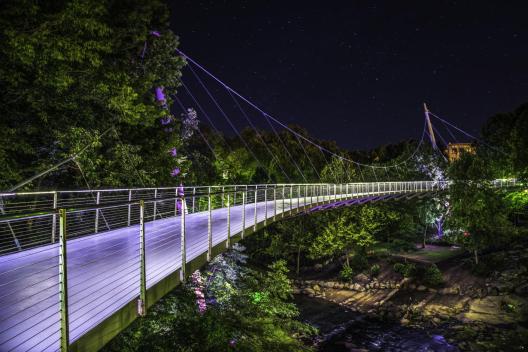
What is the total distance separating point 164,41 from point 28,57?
10491 mm

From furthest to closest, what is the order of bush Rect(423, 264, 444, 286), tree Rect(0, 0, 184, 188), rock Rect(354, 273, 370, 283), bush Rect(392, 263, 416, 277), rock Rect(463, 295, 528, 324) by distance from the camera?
rock Rect(354, 273, 370, 283) → bush Rect(392, 263, 416, 277) → bush Rect(423, 264, 444, 286) → rock Rect(463, 295, 528, 324) → tree Rect(0, 0, 184, 188)

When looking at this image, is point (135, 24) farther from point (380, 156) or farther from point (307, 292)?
point (380, 156)

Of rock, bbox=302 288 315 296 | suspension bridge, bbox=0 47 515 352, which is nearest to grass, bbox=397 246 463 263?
rock, bbox=302 288 315 296

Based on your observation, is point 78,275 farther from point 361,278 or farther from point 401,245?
point 401,245

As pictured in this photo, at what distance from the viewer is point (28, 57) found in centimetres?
944

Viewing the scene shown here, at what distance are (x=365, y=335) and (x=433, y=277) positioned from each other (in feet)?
26.5

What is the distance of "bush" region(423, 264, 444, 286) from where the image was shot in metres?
25.7

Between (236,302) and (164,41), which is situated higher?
(164,41)

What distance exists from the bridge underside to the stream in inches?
474

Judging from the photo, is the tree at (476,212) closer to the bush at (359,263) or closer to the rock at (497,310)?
the rock at (497,310)

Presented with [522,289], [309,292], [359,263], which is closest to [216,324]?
[522,289]

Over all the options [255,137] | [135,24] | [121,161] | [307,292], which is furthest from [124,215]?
[255,137]

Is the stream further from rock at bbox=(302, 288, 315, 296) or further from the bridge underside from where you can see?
the bridge underside

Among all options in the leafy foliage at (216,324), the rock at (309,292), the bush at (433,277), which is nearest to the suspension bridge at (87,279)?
the leafy foliage at (216,324)
